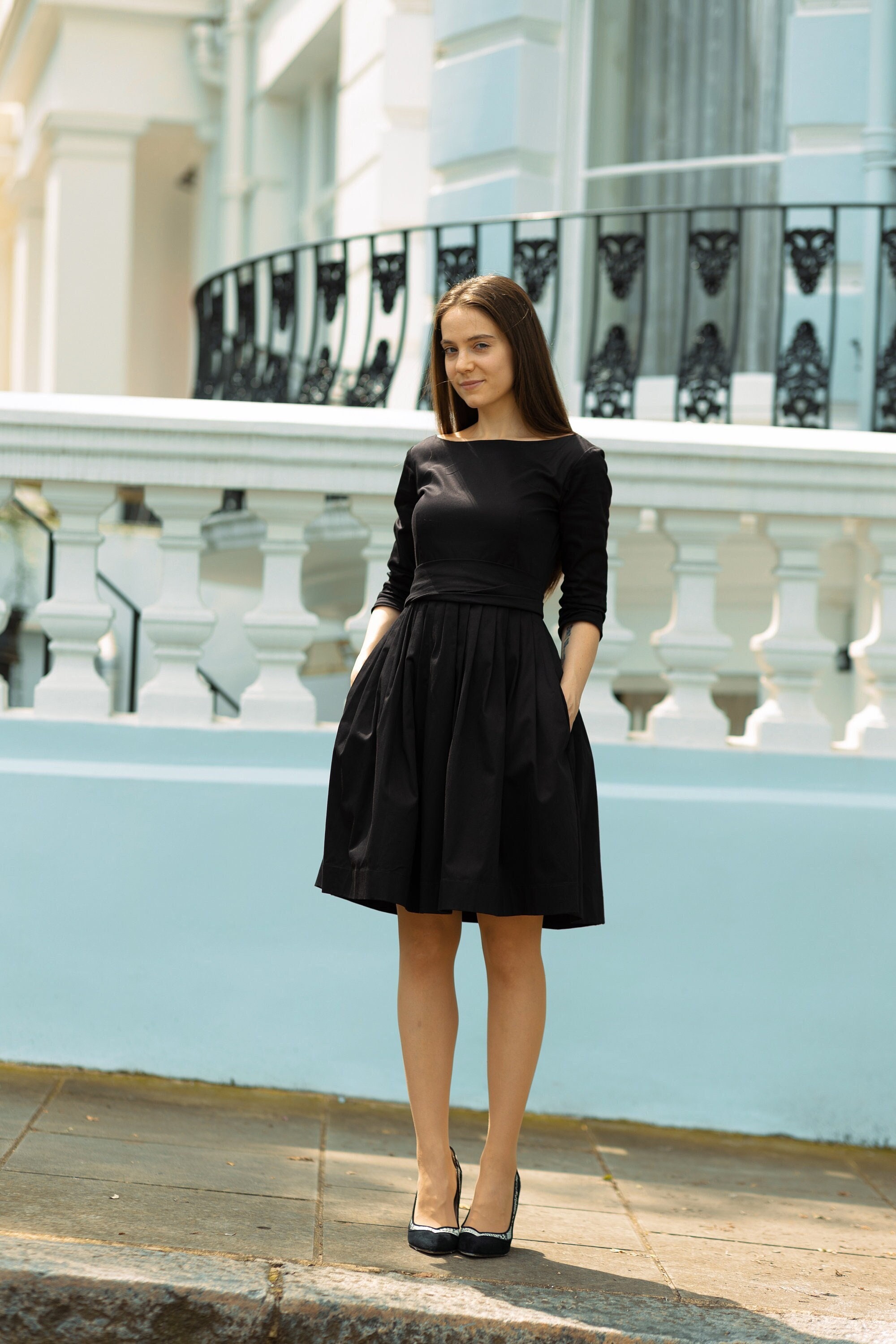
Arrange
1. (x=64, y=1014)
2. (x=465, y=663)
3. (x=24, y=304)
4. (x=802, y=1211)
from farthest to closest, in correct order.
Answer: (x=24, y=304) → (x=64, y=1014) → (x=802, y=1211) → (x=465, y=663)

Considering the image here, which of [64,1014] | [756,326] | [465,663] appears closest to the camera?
[465,663]

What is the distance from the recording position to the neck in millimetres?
2799

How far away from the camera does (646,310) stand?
6875 mm

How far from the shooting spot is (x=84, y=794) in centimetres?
366

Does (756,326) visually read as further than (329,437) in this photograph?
Yes

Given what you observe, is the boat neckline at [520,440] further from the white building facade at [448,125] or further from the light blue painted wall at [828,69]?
the light blue painted wall at [828,69]

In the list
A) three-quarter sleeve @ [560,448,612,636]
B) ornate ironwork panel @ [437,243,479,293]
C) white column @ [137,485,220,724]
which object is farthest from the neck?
ornate ironwork panel @ [437,243,479,293]

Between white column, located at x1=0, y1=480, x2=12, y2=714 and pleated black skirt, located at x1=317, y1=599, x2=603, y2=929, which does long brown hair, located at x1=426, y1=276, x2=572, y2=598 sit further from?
white column, located at x1=0, y1=480, x2=12, y2=714

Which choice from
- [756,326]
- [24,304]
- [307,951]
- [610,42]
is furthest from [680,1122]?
[24,304]

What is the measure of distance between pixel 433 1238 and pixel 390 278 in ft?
14.3

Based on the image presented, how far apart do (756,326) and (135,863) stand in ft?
14.2

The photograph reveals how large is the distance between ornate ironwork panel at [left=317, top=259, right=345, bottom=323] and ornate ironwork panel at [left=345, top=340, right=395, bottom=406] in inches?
10.1

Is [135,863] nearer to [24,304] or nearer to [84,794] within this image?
[84,794]

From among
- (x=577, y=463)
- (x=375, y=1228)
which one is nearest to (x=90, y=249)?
(x=577, y=463)
